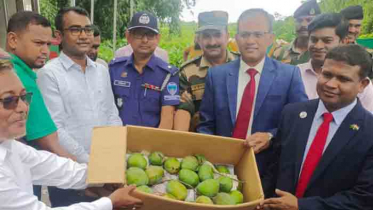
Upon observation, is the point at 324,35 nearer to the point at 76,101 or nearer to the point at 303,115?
the point at 303,115

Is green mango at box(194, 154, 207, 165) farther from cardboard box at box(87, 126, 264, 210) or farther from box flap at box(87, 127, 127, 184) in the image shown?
box flap at box(87, 127, 127, 184)

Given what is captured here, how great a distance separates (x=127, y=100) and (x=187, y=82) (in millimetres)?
517

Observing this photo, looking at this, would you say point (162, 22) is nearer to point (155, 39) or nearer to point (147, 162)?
point (155, 39)

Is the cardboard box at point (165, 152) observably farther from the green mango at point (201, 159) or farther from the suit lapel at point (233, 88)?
the suit lapel at point (233, 88)

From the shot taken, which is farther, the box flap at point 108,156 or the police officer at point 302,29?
the police officer at point 302,29

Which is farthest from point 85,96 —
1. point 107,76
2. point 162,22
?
point 162,22

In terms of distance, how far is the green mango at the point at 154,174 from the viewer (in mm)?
1654

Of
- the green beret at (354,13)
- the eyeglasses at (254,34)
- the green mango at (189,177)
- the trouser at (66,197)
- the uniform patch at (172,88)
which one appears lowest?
the trouser at (66,197)

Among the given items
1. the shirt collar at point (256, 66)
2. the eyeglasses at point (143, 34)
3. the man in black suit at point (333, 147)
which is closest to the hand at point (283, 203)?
the man in black suit at point (333, 147)

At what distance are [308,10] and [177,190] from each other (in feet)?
9.29

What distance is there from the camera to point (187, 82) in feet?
9.30

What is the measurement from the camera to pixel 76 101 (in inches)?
90.4

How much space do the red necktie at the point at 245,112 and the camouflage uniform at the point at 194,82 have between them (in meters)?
0.50

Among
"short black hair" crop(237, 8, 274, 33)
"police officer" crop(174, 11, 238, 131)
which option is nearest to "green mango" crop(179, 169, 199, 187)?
"police officer" crop(174, 11, 238, 131)
